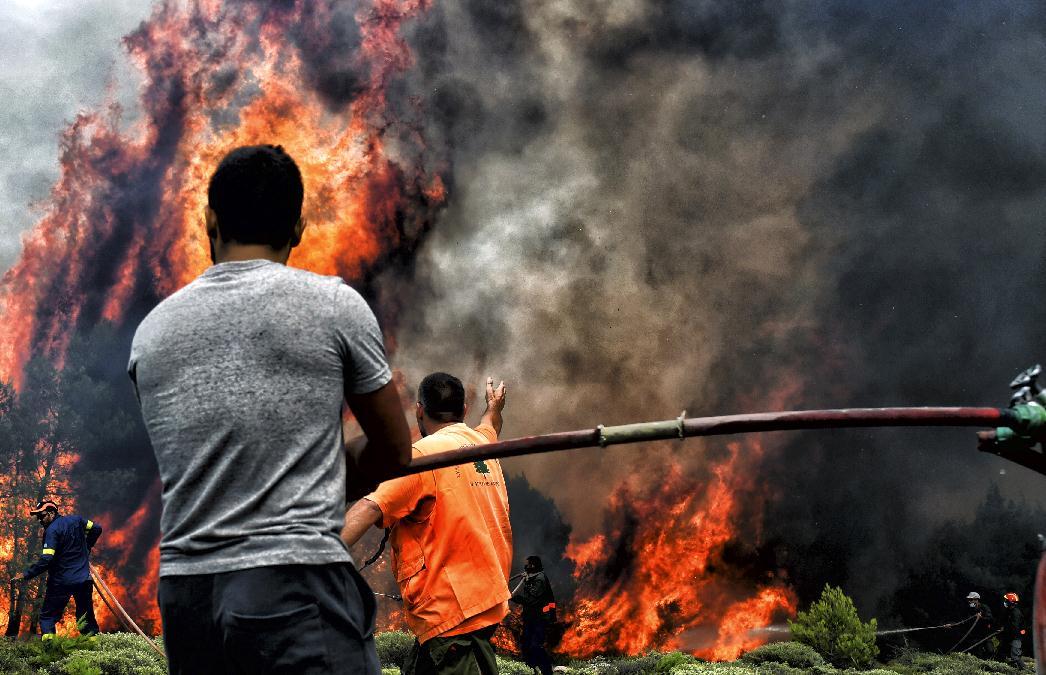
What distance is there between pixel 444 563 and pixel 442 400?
841mm

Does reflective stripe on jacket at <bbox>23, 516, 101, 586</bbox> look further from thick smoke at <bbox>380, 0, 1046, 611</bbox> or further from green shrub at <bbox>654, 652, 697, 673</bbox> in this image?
thick smoke at <bbox>380, 0, 1046, 611</bbox>

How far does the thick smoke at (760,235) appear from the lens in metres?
17.6

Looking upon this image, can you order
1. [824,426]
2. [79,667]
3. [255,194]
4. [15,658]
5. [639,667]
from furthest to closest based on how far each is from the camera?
[639,667]
[15,658]
[79,667]
[824,426]
[255,194]

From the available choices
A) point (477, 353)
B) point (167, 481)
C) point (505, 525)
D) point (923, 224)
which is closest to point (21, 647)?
point (505, 525)

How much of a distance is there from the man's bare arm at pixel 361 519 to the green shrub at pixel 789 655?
10.3 metres

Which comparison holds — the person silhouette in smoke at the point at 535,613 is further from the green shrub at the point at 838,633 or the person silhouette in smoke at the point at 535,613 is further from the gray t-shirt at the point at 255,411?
the gray t-shirt at the point at 255,411

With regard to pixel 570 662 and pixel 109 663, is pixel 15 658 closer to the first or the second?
pixel 109 663

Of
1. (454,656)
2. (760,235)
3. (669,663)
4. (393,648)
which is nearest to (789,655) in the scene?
(669,663)

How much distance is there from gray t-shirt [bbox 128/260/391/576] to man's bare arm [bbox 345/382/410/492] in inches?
1.8

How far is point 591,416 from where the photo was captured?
18.9 metres

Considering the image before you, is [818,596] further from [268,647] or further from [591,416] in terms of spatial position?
[268,647]

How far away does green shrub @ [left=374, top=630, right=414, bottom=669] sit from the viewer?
475 inches

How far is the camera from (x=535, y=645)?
35.2 feet

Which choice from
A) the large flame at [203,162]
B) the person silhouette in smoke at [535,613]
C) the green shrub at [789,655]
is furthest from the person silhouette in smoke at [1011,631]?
the large flame at [203,162]
